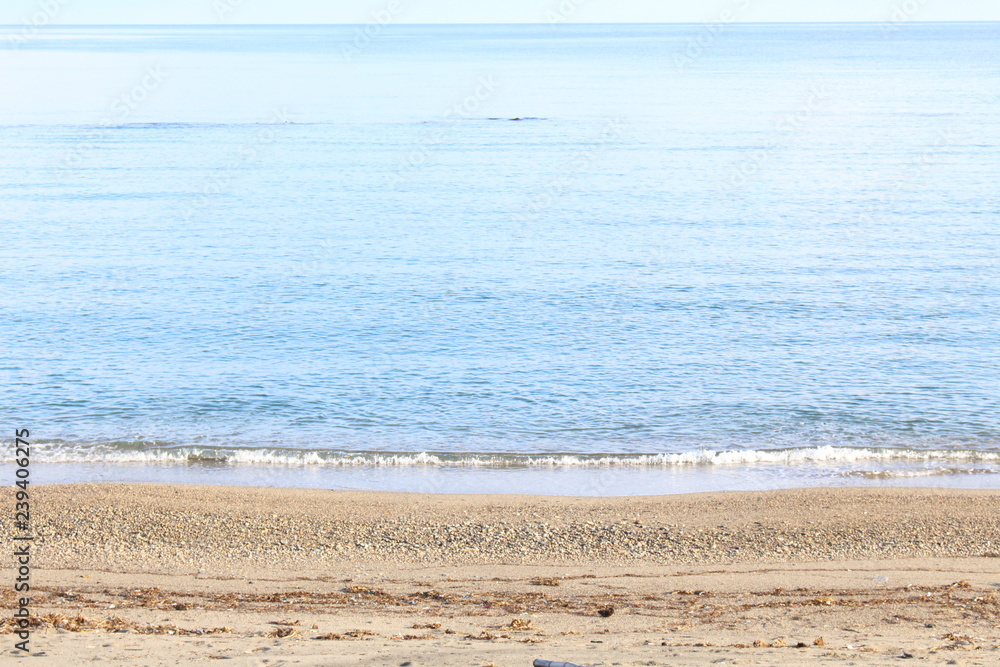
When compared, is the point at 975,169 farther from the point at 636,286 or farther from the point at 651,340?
the point at 651,340

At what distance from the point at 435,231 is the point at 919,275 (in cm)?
1556

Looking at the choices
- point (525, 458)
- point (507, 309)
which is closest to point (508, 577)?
point (525, 458)

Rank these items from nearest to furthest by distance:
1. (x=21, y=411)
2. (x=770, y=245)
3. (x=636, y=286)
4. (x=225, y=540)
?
(x=225, y=540)
(x=21, y=411)
(x=636, y=286)
(x=770, y=245)

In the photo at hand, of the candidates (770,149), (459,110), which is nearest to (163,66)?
(459,110)

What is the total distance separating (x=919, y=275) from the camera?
28031mm

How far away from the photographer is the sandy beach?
8359 mm

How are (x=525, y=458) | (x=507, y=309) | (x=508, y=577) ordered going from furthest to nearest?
(x=507, y=309) → (x=525, y=458) → (x=508, y=577)

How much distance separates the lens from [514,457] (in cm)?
1702

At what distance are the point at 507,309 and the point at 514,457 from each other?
29.2ft

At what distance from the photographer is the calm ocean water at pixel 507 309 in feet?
56.7

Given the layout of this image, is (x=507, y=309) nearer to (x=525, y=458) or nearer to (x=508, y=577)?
(x=525, y=458)

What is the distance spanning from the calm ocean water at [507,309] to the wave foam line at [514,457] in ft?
0.17

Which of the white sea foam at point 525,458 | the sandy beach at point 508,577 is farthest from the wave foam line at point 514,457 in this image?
the sandy beach at point 508,577

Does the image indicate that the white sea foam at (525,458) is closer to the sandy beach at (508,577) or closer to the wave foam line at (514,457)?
the wave foam line at (514,457)
